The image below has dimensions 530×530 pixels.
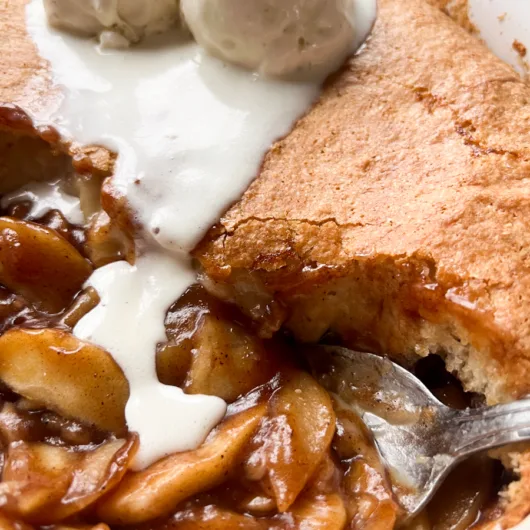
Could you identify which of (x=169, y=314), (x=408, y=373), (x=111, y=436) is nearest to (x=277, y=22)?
(x=169, y=314)

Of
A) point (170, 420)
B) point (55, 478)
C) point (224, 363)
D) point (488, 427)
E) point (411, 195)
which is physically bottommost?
point (55, 478)

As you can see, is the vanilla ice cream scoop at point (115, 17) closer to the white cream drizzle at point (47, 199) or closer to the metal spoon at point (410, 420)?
→ the white cream drizzle at point (47, 199)

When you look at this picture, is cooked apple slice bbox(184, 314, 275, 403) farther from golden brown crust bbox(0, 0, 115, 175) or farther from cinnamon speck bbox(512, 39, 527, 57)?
cinnamon speck bbox(512, 39, 527, 57)

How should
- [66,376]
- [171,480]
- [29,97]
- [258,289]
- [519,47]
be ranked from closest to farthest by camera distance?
1. [171,480]
2. [66,376]
3. [258,289]
4. [29,97]
5. [519,47]

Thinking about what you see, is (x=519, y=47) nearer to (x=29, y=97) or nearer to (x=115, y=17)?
(x=115, y=17)

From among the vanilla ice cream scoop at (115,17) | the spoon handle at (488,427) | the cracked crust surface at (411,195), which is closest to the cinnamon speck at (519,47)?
the cracked crust surface at (411,195)

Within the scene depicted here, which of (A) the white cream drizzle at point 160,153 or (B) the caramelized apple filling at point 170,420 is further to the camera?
Result: (A) the white cream drizzle at point 160,153

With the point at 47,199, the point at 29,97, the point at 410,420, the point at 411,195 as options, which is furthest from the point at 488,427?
the point at 29,97

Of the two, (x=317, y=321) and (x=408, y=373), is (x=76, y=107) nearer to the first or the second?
(x=317, y=321)

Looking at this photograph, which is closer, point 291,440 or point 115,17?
point 291,440
